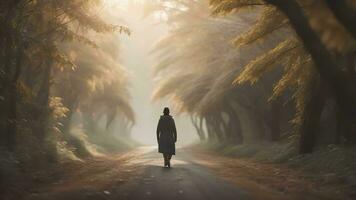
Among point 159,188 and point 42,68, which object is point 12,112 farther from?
point 159,188

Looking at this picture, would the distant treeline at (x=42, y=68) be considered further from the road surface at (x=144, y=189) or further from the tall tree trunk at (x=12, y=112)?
the road surface at (x=144, y=189)

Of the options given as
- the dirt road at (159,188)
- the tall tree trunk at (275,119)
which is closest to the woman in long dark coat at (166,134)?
the dirt road at (159,188)

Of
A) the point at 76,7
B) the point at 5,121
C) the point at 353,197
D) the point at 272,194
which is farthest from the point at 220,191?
the point at 76,7

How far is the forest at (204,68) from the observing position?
12859 millimetres

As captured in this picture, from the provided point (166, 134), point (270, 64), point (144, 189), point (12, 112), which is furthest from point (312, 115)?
point (12, 112)

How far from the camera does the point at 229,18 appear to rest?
2481 centimetres

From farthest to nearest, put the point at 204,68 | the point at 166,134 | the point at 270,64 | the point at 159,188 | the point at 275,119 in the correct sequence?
the point at 204,68
the point at 275,119
the point at 166,134
the point at 270,64
the point at 159,188

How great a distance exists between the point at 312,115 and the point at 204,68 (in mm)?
13399

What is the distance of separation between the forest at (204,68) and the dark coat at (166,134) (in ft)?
9.31

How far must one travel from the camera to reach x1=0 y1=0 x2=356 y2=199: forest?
1286 centimetres

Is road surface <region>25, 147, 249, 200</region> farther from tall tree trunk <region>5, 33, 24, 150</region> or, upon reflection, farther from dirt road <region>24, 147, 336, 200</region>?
tall tree trunk <region>5, 33, 24, 150</region>

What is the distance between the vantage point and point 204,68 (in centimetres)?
3044

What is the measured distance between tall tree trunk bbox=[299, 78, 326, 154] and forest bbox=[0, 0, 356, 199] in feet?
0.11

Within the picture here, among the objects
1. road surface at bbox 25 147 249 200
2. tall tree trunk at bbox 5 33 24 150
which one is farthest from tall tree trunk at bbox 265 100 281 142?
tall tree trunk at bbox 5 33 24 150
